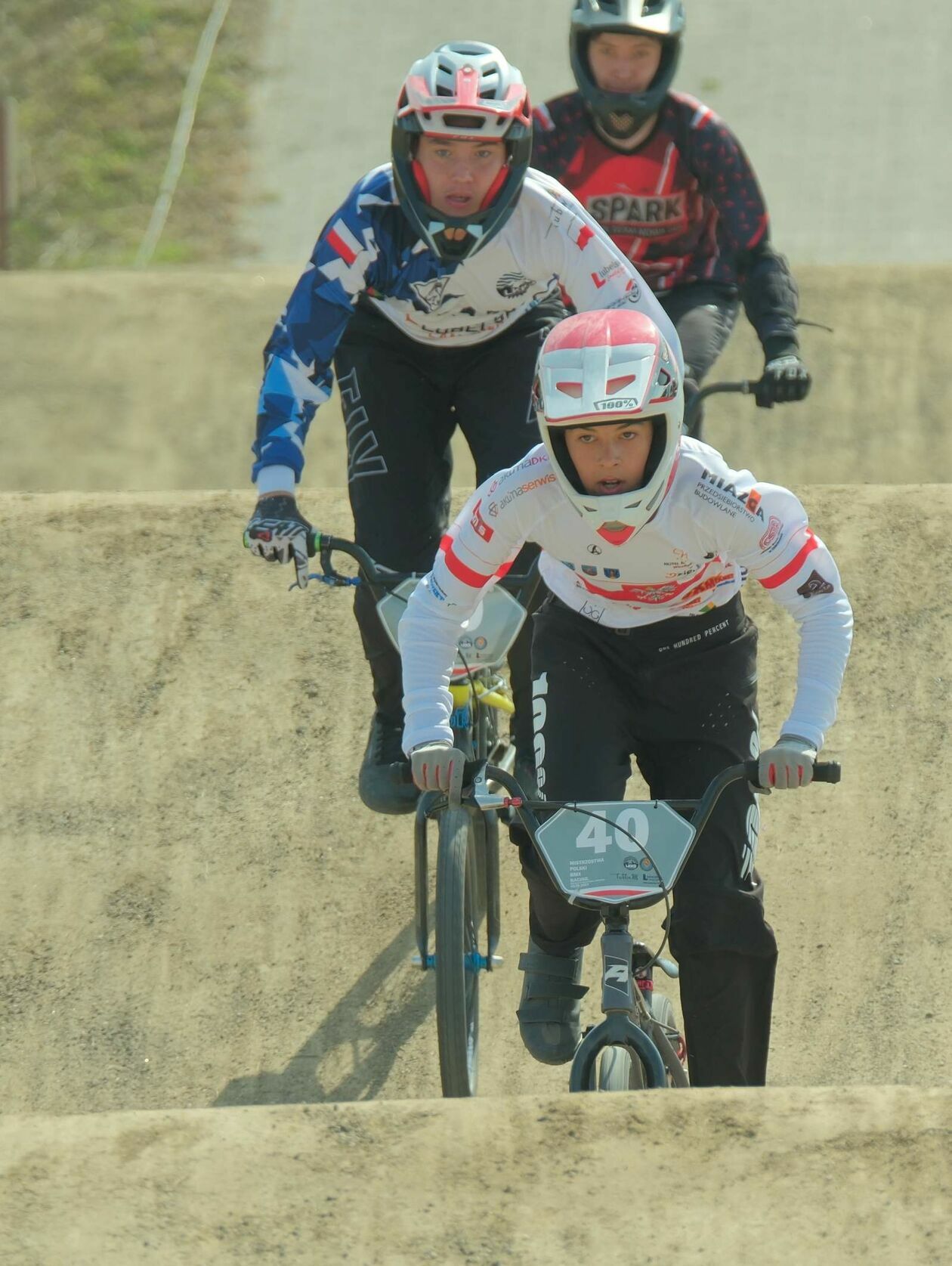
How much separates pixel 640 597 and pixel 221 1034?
95.1 inches

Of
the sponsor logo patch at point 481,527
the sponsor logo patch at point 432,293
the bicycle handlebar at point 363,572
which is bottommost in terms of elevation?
the bicycle handlebar at point 363,572

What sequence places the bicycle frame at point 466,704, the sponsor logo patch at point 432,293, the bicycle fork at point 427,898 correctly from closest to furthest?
1. the bicycle fork at point 427,898
2. the bicycle frame at point 466,704
3. the sponsor logo patch at point 432,293

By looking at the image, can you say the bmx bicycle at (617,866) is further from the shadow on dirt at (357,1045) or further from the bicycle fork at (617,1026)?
the shadow on dirt at (357,1045)

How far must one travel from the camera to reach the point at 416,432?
604 cm

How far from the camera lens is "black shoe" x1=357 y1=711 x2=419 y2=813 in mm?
5914

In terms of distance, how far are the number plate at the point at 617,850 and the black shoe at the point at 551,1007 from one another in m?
0.65

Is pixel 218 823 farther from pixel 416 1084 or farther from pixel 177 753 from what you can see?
pixel 416 1084

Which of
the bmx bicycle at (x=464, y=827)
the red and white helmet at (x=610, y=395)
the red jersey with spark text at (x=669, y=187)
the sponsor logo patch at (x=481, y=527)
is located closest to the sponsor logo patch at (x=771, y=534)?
the red and white helmet at (x=610, y=395)

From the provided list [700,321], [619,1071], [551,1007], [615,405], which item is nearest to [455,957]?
[551,1007]

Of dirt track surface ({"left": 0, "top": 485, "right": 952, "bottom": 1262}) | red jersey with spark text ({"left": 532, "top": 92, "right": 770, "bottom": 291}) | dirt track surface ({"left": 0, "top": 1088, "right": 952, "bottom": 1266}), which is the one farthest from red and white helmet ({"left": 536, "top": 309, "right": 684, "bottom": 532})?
red jersey with spark text ({"left": 532, "top": 92, "right": 770, "bottom": 291})

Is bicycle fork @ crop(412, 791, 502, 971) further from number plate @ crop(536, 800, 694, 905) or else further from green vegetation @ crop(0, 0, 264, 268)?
green vegetation @ crop(0, 0, 264, 268)

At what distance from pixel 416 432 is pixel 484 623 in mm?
920

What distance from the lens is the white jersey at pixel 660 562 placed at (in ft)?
14.8

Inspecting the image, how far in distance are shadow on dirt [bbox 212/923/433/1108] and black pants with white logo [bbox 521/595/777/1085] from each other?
4.39ft
